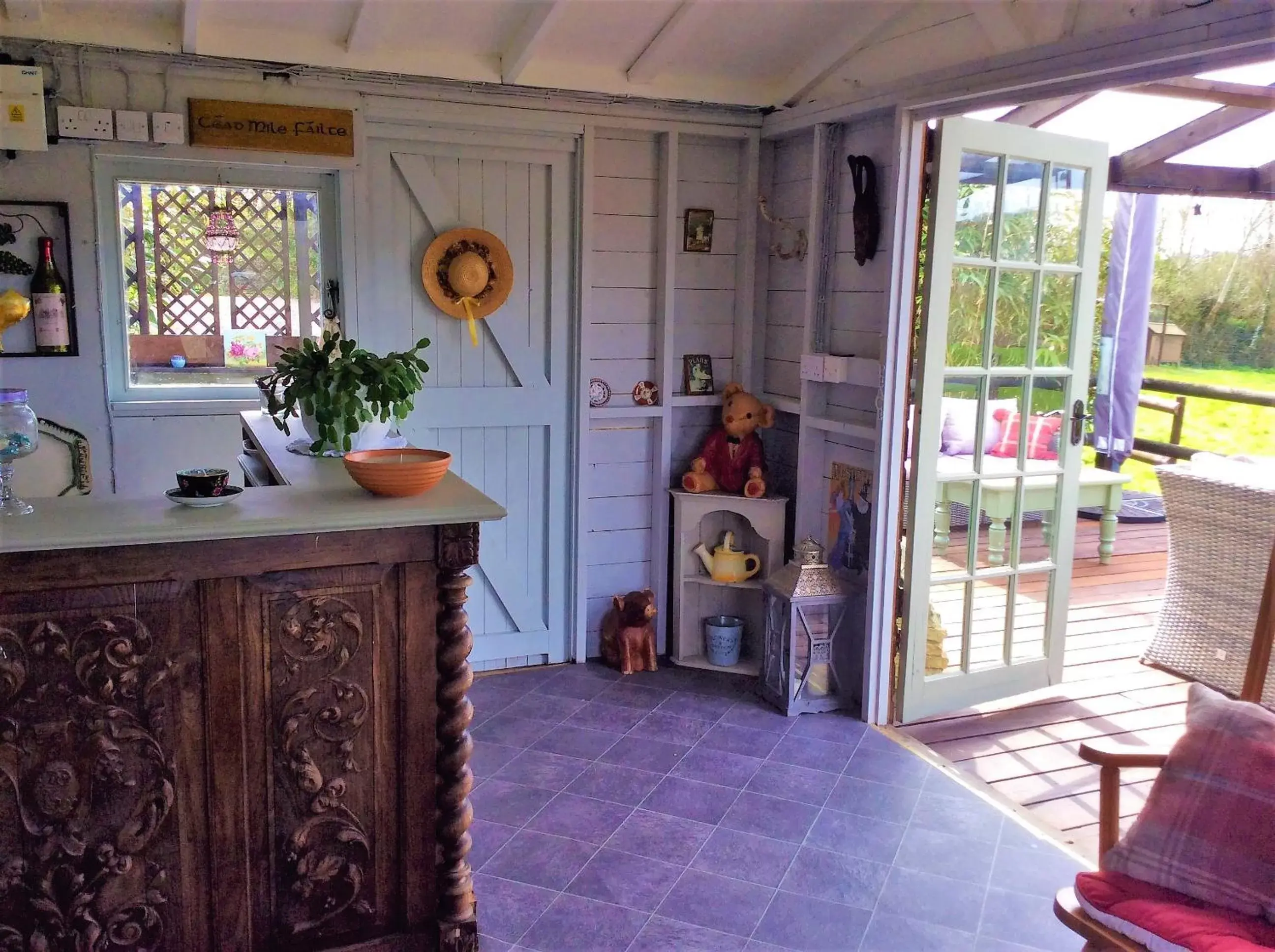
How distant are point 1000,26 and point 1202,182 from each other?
2.33m

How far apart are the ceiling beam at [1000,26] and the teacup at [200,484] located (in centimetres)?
238

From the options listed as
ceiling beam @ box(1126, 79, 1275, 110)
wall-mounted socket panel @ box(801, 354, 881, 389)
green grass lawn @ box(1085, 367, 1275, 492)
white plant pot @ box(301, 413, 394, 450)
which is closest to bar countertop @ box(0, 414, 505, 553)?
white plant pot @ box(301, 413, 394, 450)

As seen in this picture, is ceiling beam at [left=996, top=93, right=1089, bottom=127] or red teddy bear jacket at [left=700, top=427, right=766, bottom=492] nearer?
ceiling beam at [left=996, top=93, right=1089, bottom=127]

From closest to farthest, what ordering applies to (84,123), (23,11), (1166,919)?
(1166,919)
(23,11)
(84,123)

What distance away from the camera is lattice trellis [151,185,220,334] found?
361 cm

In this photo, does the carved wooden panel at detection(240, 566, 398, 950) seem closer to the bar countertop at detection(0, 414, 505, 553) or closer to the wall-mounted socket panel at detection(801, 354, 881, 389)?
the bar countertop at detection(0, 414, 505, 553)

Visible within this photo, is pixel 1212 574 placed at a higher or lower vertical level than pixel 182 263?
lower

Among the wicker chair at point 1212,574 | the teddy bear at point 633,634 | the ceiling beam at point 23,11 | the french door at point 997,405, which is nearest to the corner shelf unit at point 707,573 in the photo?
the teddy bear at point 633,634

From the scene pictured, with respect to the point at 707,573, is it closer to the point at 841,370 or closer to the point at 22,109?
the point at 841,370

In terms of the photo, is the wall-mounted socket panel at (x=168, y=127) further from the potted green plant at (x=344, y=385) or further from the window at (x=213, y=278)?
the potted green plant at (x=344, y=385)

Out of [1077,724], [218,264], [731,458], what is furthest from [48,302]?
[1077,724]

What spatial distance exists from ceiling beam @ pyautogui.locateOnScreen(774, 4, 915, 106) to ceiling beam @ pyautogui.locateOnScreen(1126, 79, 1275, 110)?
867 mm

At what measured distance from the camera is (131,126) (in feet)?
11.0

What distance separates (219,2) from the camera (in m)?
3.22
